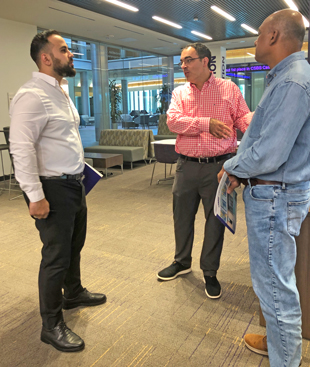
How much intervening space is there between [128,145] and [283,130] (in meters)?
7.27

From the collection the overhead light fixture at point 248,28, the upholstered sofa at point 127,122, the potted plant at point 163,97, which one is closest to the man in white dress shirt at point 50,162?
the overhead light fixture at point 248,28

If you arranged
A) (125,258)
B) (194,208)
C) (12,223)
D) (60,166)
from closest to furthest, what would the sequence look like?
(60,166) < (194,208) < (125,258) < (12,223)

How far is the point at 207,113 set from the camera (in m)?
2.55

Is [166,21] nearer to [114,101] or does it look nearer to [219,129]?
[114,101]

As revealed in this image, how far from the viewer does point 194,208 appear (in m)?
2.71

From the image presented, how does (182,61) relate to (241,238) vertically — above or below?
above

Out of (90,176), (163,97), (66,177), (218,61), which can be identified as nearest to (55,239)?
(66,177)

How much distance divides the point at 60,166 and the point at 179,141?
3.26ft

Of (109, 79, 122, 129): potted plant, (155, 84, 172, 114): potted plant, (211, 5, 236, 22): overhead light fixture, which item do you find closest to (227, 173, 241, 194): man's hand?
(211, 5, 236, 22): overhead light fixture

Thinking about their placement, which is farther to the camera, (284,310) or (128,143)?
(128,143)

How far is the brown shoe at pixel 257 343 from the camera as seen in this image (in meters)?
1.94

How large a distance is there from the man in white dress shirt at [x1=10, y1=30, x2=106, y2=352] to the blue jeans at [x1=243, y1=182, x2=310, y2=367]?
1014 mm

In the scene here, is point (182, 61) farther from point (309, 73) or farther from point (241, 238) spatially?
point (241, 238)

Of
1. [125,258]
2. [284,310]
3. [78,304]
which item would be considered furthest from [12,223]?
[284,310]
